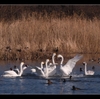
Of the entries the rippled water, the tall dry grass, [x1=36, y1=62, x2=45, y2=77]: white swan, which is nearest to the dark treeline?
the tall dry grass

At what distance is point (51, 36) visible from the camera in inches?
955

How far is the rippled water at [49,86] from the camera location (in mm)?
15305

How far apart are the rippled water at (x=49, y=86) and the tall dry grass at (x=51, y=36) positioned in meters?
4.23

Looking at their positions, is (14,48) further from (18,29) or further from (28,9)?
(28,9)

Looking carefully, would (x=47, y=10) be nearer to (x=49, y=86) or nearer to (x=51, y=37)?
(x=51, y=37)

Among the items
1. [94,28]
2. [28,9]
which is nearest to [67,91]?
[94,28]

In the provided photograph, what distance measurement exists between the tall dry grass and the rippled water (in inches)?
167

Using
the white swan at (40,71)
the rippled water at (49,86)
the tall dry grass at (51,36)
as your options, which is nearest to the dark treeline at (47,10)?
the tall dry grass at (51,36)

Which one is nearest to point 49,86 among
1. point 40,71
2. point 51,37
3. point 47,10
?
point 40,71

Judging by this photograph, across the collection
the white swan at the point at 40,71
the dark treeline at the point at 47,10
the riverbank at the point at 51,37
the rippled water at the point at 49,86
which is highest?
the dark treeline at the point at 47,10

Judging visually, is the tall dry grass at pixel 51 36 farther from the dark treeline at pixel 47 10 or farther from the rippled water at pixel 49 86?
the dark treeline at pixel 47 10

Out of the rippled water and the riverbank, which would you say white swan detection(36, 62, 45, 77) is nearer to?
the rippled water

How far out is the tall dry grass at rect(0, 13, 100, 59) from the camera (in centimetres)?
2367

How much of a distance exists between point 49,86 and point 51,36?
8154 mm
